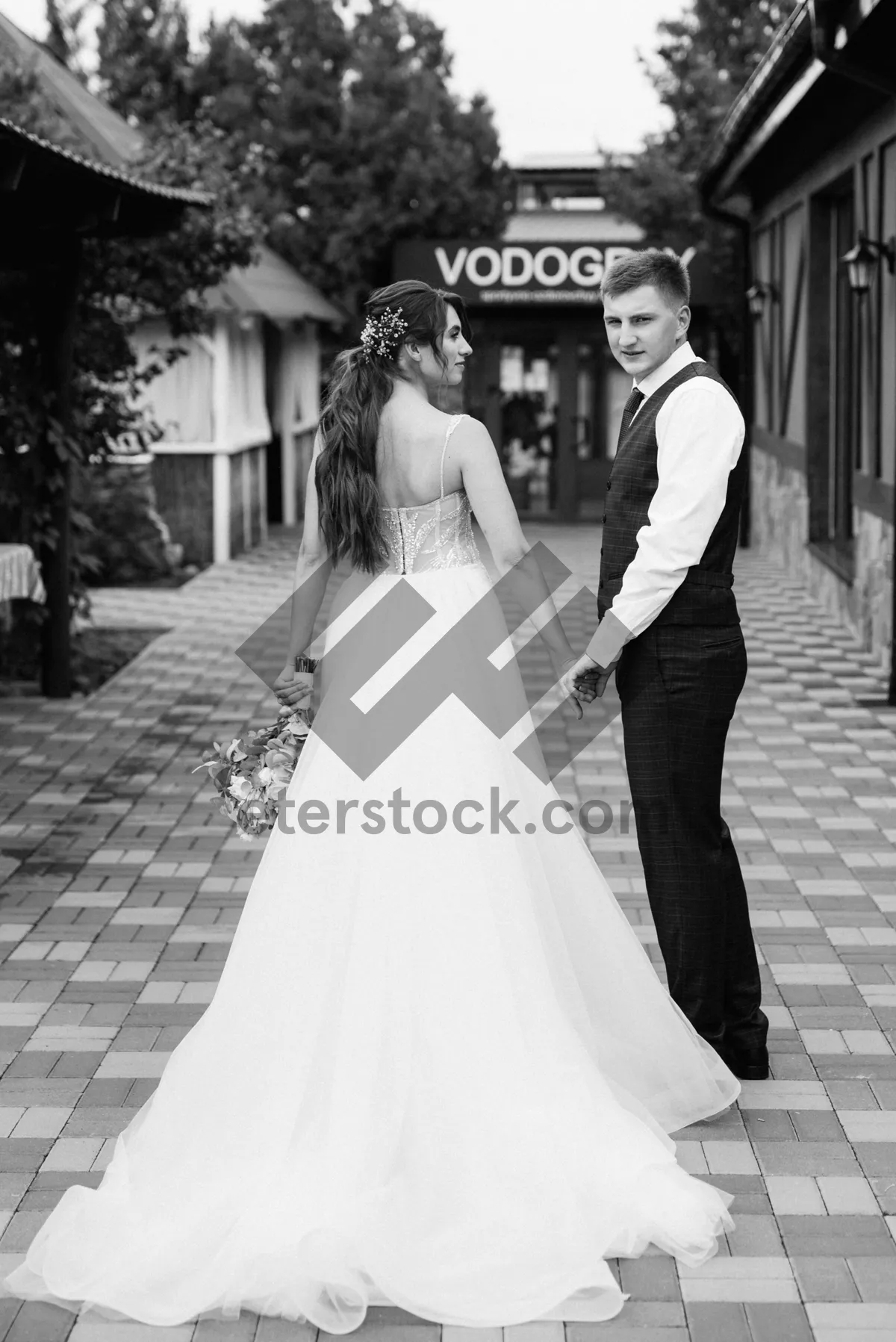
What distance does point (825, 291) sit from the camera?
14.3 metres

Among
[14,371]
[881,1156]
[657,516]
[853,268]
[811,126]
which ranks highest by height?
[811,126]

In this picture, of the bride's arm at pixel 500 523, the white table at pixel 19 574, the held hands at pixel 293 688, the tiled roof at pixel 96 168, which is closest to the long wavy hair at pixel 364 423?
the bride's arm at pixel 500 523

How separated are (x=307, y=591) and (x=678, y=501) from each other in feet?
2.76

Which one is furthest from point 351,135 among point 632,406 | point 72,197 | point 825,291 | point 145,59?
point 632,406

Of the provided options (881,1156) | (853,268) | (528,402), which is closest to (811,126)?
(853,268)

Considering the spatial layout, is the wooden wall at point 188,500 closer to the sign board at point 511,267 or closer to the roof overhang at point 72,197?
the sign board at point 511,267

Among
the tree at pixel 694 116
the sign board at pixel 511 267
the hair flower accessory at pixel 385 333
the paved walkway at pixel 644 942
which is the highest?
the tree at pixel 694 116

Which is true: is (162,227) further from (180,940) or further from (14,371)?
(180,940)

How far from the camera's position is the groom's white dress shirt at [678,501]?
3691 millimetres

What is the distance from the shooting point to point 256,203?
22734mm

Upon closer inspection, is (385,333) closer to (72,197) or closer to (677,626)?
(677,626)

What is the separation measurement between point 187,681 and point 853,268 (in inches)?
184

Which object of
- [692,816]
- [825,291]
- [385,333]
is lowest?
[692,816]

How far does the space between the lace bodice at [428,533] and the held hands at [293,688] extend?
371 millimetres
